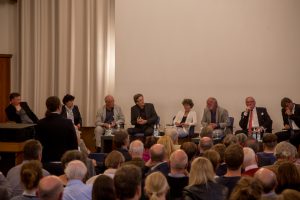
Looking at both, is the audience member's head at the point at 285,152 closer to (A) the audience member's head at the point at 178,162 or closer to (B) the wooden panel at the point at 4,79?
(A) the audience member's head at the point at 178,162

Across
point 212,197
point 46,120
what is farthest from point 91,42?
point 212,197

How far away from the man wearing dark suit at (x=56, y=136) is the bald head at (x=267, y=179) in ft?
10.6

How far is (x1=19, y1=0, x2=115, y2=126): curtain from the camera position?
512 inches

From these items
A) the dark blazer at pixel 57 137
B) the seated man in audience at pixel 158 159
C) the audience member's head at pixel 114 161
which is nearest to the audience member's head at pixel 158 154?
the seated man in audience at pixel 158 159

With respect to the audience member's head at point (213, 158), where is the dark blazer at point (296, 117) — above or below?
above

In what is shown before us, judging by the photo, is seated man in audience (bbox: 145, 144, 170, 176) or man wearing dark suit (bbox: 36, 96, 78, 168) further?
man wearing dark suit (bbox: 36, 96, 78, 168)

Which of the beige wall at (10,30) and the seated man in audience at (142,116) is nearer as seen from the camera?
the seated man in audience at (142,116)

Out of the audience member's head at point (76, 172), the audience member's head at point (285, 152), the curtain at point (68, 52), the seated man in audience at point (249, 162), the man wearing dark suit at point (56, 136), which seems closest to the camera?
the audience member's head at point (76, 172)

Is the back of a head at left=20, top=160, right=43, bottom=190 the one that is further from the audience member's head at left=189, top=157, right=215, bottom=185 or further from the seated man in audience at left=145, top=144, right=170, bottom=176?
the seated man in audience at left=145, top=144, right=170, bottom=176

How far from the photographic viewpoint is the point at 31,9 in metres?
13.4

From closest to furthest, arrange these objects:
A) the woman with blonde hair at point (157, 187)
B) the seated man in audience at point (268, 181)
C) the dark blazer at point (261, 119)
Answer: the woman with blonde hair at point (157, 187) < the seated man in audience at point (268, 181) < the dark blazer at point (261, 119)

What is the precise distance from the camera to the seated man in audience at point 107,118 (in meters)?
11.6

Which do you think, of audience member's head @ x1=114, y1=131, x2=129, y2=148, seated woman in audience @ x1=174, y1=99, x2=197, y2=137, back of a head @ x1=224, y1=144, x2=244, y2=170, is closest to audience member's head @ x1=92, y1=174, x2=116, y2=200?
back of a head @ x1=224, y1=144, x2=244, y2=170

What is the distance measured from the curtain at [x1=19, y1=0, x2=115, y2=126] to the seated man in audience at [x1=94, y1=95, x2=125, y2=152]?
109 centimetres
